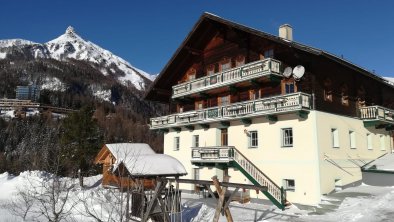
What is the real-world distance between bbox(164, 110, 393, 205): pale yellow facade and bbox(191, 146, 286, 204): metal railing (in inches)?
36.2

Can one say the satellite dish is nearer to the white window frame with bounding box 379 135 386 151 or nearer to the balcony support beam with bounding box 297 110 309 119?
the balcony support beam with bounding box 297 110 309 119

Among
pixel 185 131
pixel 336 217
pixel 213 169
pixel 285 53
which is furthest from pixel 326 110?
pixel 185 131

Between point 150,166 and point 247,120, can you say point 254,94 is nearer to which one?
point 247,120

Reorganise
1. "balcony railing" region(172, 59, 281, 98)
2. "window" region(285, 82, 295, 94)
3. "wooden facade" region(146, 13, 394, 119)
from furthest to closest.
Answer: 1. "window" region(285, 82, 295, 94)
2. "balcony railing" region(172, 59, 281, 98)
3. "wooden facade" region(146, 13, 394, 119)

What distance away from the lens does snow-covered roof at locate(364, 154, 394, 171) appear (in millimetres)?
23969

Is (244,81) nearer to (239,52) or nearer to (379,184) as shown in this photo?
(239,52)

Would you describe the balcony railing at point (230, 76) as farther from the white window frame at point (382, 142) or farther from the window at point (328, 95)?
the white window frame at point (382, 142)

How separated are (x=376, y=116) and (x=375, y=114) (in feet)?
0.66

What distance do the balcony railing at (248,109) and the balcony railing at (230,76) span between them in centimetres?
179

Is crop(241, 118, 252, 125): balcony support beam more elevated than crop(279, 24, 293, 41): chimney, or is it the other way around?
crop(279, 24, 293, 41): chimney

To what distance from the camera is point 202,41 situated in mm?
32281

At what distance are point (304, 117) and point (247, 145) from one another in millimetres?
5367

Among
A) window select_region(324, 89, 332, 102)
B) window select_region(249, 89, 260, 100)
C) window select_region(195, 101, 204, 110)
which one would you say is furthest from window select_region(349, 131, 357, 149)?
window select_region(195, 101, 204, 110)

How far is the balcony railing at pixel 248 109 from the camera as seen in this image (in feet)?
72.7
